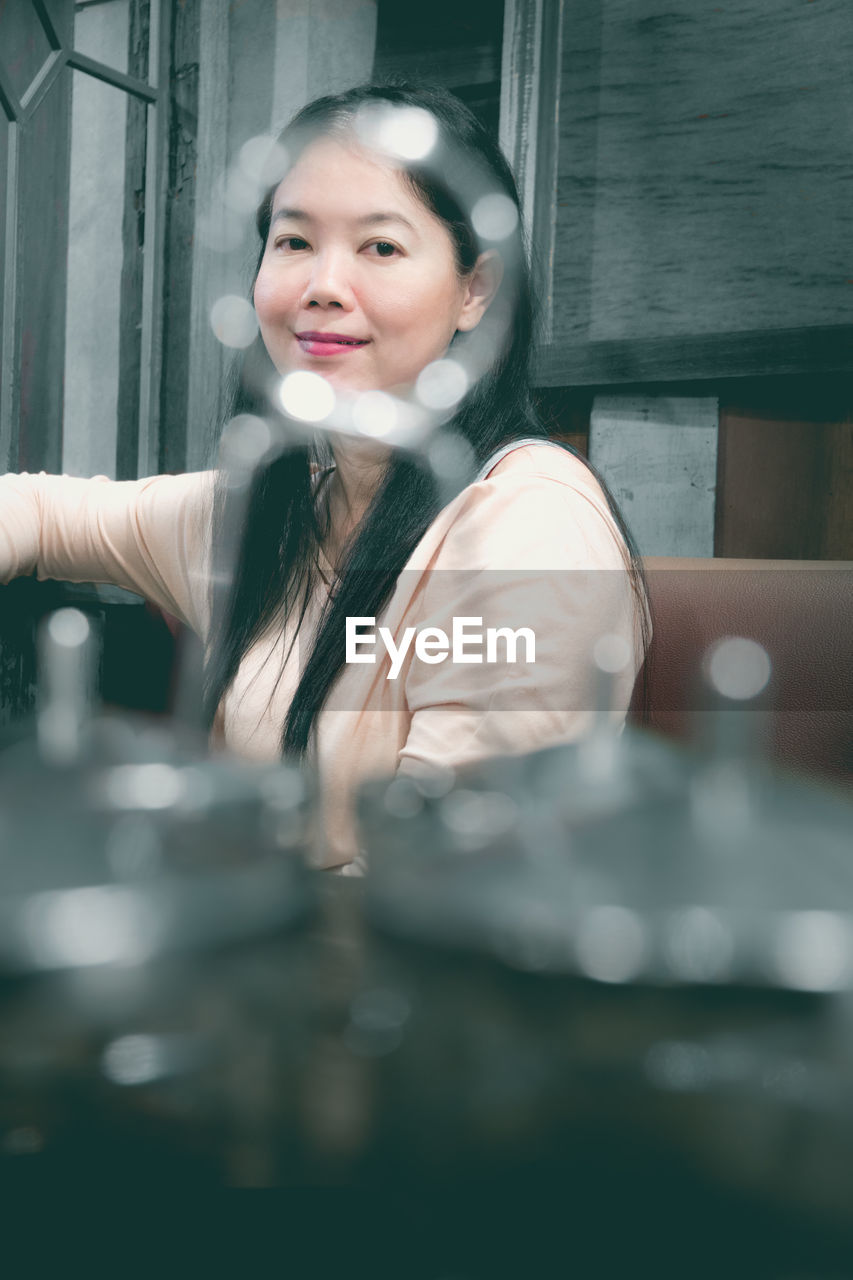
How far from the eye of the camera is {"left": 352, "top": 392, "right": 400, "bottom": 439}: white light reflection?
50 centimetres

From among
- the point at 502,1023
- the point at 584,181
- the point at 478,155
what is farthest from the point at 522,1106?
the point at 584,181

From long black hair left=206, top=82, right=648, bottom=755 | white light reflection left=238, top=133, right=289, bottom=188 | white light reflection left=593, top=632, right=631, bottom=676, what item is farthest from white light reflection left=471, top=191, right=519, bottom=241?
white light reflection left=593, top=632, right=631, bottom=676

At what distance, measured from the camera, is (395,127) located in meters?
0.53

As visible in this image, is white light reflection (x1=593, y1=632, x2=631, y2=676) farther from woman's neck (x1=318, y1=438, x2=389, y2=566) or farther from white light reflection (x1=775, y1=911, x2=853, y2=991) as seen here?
woman's neck (x1=318, y1=438, x2=389, y2=566)

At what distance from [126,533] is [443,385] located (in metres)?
0.26

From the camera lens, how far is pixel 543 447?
0.51 m

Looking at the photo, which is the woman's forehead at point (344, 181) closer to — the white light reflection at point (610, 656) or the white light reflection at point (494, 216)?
the white light reflection at point (494, 216)

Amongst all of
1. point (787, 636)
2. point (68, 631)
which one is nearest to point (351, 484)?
point (787, 636)

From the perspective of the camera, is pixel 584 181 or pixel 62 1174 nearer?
pixel 62 1174

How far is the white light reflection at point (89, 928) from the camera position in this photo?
0.08 m

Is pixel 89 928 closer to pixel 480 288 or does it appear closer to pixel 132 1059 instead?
pixel 132 1059

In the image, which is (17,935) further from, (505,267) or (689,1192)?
(505,267)

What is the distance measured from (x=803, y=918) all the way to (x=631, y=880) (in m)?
0.01

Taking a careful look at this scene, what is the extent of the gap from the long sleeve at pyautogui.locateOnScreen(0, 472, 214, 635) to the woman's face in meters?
0.19
